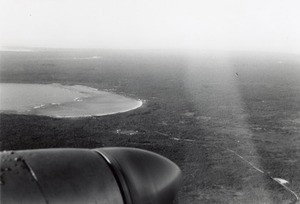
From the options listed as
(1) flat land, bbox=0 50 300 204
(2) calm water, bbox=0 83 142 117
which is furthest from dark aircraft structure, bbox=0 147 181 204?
(2) calm water, bbox=0 83 142 117

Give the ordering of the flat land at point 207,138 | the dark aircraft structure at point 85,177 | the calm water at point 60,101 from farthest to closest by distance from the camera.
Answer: the calm water at point 60,101 → the flat land at point 207,138 → the dark aircraft structure at point 85,177

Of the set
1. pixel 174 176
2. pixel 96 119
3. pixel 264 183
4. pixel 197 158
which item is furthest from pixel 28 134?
pixel 174 176

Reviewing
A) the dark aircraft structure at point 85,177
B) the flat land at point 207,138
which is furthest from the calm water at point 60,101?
the dark aircraft structure at point 85,177

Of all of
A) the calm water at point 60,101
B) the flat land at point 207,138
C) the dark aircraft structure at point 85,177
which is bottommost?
the calm water at point 60,101

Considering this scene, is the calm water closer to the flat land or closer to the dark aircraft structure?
the flat land

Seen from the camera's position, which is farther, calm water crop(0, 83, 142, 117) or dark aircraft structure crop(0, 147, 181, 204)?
calm water crop(0, 83, 142, 117)

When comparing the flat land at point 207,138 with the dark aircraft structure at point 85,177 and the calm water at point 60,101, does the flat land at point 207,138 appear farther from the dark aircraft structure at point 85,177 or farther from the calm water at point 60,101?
the dark aircraft structure at point 85,177

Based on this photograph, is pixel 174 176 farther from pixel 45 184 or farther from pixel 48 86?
pixel 48 86
